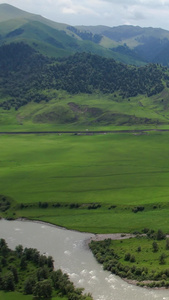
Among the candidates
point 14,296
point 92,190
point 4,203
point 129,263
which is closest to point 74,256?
point 129,263

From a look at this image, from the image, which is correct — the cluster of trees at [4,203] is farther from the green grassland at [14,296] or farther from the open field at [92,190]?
the green grassland at [14,296]

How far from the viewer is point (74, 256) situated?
96.5 m

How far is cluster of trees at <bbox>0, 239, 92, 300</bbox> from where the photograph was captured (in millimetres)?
76688

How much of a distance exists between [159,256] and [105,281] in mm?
17609

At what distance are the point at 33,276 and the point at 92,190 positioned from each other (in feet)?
208

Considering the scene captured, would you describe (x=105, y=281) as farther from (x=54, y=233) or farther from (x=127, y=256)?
(x=54, y=233)

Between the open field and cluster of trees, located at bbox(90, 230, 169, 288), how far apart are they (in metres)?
11.1

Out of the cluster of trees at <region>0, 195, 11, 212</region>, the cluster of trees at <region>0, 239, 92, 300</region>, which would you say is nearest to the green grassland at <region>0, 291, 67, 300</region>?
the cluster of trees at <region>0, 239, 92, 300</region>

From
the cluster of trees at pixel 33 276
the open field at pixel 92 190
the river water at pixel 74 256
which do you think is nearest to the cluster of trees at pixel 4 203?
the open field at pixel 92 190

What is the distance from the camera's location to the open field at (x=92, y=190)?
389ft

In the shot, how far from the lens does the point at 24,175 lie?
164 meters

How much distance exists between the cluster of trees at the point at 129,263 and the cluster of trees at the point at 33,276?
12.5 metres

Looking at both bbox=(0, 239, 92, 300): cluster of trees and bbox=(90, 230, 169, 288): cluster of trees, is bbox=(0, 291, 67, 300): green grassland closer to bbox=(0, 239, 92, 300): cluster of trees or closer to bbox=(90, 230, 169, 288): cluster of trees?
bbox=(0, 239, 92, 300): cluster of trees

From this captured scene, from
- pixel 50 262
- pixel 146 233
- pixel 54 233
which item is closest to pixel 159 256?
pixel 146 233
